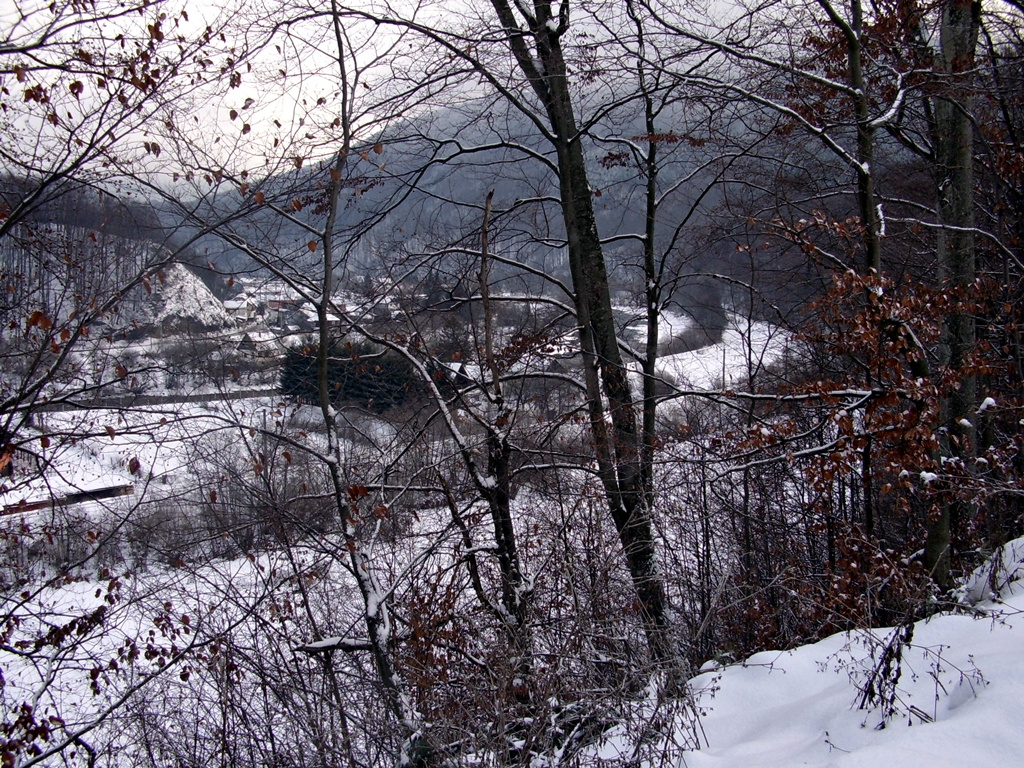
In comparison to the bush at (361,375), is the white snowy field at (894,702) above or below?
below

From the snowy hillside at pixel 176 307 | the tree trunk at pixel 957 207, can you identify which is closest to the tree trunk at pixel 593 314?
the tree trunk at pixel 957 207

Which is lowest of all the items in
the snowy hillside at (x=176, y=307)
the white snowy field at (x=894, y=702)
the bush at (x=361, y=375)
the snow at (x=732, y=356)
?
the white snowy field at (x=894, y=702)

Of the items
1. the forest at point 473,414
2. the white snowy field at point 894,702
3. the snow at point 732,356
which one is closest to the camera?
the white snowy field at point 894,702

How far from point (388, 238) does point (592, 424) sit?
322cm

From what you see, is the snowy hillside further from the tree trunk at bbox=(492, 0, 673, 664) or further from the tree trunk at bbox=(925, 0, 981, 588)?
the tree trunk at bbox=(925, 0, 981, 588)

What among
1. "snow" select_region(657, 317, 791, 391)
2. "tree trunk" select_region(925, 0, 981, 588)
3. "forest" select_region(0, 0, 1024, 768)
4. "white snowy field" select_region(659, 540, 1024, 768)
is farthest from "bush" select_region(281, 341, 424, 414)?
"tree trunk" select_region(925, 0, 981, 588)

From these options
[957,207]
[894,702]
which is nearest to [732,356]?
[957,207]

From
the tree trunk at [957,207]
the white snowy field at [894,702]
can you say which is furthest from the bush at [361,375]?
the tree trunk at [957,207]

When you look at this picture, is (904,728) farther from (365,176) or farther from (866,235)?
(365,176)

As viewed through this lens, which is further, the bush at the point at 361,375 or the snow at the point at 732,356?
the snow at the point at 732,356

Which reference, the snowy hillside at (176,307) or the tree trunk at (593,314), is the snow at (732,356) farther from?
the snowy hillside at (176,307)

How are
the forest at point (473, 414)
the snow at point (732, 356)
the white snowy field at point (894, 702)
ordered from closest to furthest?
1. the white snowy field at point (894, 702)
2. the forest at point (473, 414)
3. the snow at point (732, 356)

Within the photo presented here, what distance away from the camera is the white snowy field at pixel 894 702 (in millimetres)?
2697

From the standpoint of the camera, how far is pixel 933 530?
5996 millimetres
